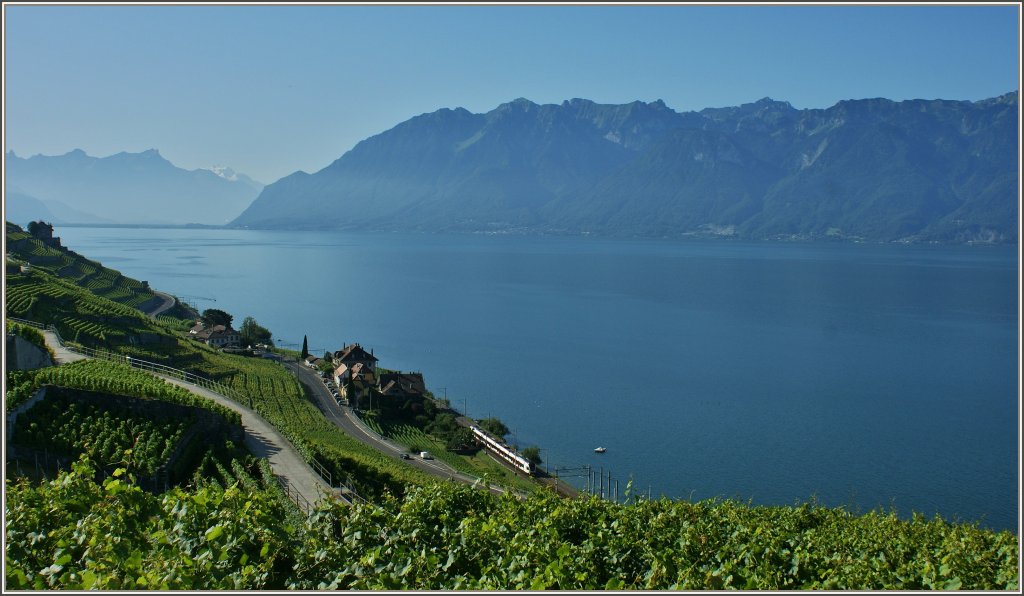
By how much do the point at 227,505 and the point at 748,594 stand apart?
5.98 meters

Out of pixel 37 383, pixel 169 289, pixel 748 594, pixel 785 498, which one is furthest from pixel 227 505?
pixel 169 289

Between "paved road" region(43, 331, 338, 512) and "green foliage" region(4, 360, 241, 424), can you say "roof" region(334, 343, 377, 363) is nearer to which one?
"paved road" region(43, 331, 338, 512)

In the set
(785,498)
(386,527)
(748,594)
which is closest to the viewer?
(748,594)

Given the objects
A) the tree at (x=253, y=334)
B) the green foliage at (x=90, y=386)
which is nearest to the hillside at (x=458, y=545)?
the green foliage at (x=90, y=386)

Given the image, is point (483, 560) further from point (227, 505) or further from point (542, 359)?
point (542, 359)

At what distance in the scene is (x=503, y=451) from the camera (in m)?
32.9

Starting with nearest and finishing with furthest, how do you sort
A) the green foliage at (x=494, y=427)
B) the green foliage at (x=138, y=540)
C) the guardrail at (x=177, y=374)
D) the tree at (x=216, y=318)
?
the green foliage at (x=138, y=540)
the guardrail at (x=177, y=374)
the green foliage at (x=494, y=427)
the tree at (x=216, y=318)

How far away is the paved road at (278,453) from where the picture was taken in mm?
15765

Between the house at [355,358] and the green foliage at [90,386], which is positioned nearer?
the green foliage at [90,386]

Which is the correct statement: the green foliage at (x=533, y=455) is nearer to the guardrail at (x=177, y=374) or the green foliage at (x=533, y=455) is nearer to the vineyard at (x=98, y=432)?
the guardrail at (x=177, y=374)

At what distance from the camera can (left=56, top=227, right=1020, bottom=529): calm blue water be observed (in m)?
32.6

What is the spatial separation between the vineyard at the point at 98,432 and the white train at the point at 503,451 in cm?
1625

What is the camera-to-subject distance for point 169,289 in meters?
97.2

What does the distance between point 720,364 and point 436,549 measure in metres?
49.4
